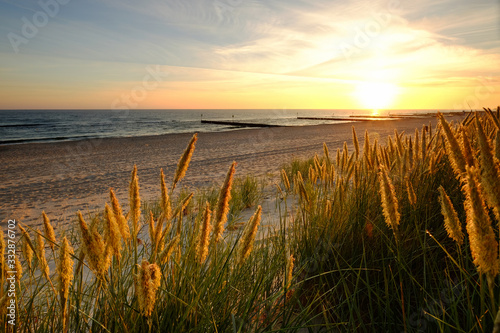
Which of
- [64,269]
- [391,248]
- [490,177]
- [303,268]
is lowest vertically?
[303,268]

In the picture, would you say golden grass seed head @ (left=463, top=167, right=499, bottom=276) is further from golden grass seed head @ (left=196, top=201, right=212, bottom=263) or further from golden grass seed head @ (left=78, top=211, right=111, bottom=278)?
golden grass seed head @ (left=78, top=211, right=111, bottom=278)

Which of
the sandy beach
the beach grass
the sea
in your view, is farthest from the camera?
the sea

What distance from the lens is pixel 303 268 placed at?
6.86ft

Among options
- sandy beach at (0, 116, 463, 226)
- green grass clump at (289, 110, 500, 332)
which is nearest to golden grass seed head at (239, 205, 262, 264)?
green grass clump at (289, 110, 500, 332)

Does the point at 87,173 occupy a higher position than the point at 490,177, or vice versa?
the point at 490,177

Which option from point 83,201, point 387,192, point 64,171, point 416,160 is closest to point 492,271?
point 387,192

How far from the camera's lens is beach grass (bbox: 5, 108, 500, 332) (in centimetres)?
110

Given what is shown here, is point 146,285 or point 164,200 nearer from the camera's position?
point 146,285

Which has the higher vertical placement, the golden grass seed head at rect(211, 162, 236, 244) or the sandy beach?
the golden grass seed head at rect(211, 162, 236, 244)

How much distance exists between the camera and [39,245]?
1.56 meters

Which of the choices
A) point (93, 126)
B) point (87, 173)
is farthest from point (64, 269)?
point (93, 126)

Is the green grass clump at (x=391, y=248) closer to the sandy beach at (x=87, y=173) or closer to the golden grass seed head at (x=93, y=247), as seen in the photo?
the golden grass seed head at (x=93, y=247)

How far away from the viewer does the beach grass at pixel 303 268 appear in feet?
3.62

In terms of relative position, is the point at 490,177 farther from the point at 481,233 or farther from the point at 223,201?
the point at 223,201
